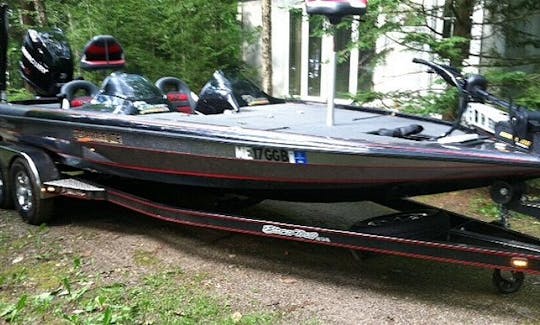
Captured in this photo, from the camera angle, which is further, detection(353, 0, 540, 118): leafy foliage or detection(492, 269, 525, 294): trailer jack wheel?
detection(353, 0, 540, 118): leafy foliage

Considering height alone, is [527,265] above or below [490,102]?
below

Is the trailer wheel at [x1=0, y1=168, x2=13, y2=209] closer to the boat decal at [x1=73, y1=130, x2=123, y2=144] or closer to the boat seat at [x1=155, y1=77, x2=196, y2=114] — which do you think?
the boat decal at [x1=73, y1=130, x2=123, y2=144]

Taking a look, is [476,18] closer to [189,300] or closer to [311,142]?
[311,142]

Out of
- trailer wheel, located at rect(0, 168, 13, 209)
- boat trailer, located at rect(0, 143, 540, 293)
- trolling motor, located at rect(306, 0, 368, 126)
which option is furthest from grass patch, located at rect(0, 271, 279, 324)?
trailer wheel, located at rect(0, 168, 13, 209)

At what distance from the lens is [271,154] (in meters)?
3.98

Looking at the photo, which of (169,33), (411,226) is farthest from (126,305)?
(169,33)

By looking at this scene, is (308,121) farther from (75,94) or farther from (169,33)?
(169,33)

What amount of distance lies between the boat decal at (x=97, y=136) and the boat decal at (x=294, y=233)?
156 cm

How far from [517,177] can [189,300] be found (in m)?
2.23

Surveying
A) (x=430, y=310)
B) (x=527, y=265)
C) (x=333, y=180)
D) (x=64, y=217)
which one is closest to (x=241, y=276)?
(x=333, y=180)

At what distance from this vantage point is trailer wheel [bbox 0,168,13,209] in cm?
601

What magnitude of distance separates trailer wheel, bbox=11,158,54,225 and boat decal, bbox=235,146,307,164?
237 centimetres

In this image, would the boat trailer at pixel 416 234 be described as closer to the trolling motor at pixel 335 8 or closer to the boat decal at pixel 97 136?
the boat decal at pixel 97 136

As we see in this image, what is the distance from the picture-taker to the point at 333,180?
394 centimetres
